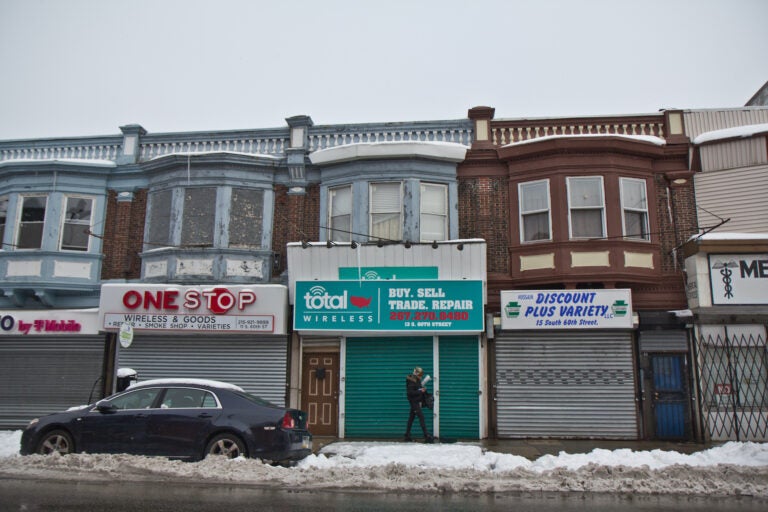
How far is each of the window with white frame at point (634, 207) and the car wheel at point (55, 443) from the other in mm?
12553

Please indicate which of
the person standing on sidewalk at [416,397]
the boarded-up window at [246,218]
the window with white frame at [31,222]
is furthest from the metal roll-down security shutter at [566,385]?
the window with white frame at [31,222]

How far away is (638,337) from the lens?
47.5 ft

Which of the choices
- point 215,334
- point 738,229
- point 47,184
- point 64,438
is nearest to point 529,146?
point 738,229

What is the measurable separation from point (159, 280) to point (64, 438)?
6.08 metres

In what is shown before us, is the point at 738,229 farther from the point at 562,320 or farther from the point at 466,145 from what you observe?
the point at 466,145

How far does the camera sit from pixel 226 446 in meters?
9.62

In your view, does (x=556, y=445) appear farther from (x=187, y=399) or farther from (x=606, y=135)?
(x=187, y=399)

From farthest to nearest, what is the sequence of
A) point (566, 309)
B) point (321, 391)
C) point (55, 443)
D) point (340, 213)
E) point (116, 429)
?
point (340, 213) → point (321, 391) → point (566, 309) → point (55, 443) → point (116, 429)

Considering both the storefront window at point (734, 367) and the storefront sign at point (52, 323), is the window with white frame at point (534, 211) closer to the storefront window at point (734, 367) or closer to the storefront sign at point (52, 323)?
the storefront window at point (734, 367)

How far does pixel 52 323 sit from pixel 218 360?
441 cm

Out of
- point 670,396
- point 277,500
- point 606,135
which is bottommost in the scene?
point 277,500

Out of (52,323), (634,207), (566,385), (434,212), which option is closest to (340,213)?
(434,212)

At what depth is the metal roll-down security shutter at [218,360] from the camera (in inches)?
591

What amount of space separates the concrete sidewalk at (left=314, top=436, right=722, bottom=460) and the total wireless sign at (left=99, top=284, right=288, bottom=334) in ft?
10.8
